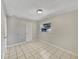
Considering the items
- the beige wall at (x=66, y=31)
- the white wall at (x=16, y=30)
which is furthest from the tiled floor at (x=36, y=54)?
the white wall at (x=16, y=30)

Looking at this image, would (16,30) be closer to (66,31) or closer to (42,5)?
(42,5)

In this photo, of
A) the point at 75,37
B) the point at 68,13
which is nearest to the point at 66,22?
the point at 68,13

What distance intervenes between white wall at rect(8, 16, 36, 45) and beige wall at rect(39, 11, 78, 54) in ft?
9.26

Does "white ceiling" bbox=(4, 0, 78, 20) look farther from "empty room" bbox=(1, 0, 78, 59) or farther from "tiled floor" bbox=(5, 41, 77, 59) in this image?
"tiled floor" bbox=(5, 41, 77, 59)

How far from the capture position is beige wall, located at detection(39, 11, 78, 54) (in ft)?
10.1

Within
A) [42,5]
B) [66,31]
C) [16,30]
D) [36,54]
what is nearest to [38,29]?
[16,30]

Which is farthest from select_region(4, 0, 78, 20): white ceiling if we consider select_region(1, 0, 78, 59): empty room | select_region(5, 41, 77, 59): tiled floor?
select_region(5, 41, 77, 59): tiled floor

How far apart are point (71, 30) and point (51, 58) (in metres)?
1.68

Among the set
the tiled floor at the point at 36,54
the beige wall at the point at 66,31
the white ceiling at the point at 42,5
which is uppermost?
the white ceiling at the point at 42,5

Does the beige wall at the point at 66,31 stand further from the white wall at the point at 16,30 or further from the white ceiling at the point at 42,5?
the white wall at the point at 16,30

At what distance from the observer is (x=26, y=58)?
2.71m

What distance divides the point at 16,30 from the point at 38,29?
249 centimetres

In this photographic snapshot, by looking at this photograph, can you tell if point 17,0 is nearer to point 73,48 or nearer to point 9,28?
point 9,28

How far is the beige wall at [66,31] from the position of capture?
3.09 metres
